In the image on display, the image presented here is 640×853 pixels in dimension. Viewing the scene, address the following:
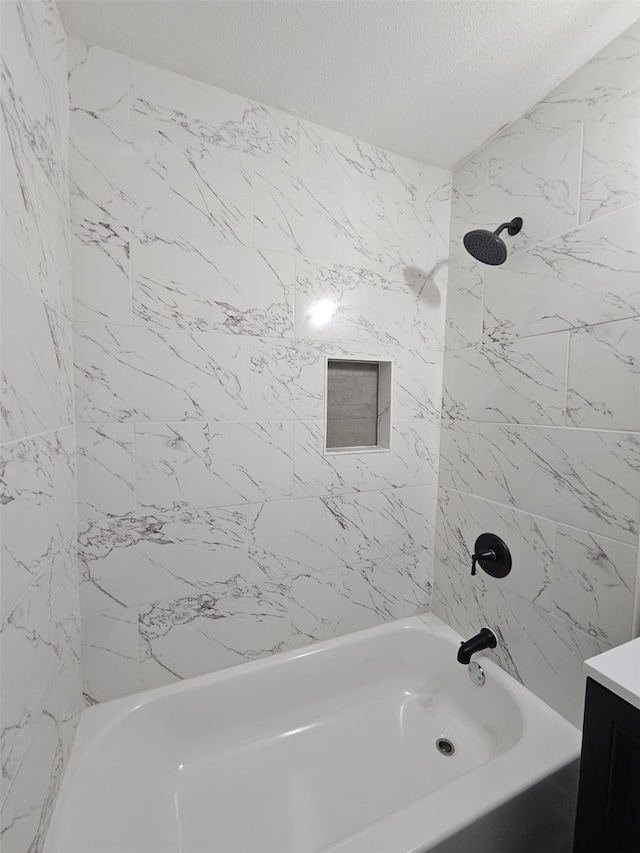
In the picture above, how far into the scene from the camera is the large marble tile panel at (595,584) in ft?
3.39

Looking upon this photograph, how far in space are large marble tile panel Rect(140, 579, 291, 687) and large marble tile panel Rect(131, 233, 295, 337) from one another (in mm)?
961

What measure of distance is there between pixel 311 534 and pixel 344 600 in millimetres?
346

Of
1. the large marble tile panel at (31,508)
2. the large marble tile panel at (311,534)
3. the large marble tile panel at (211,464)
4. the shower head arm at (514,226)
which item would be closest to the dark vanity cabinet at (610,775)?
the large marble tile panel at (311,534)

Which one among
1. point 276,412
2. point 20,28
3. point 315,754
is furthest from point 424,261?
point 315,754

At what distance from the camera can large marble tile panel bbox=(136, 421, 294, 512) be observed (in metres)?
1.23

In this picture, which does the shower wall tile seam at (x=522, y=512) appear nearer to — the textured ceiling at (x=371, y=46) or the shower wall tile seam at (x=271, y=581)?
the shower wall tile seam at (x=271, y=581)

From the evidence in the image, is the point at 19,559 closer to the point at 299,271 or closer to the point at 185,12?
the point at 299,271

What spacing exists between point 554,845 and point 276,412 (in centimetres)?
155

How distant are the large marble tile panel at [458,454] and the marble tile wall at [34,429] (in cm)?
145

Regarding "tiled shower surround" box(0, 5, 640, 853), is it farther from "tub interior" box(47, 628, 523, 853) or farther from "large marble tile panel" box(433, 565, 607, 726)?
"tub interior" box(47, 628, 523, 853)

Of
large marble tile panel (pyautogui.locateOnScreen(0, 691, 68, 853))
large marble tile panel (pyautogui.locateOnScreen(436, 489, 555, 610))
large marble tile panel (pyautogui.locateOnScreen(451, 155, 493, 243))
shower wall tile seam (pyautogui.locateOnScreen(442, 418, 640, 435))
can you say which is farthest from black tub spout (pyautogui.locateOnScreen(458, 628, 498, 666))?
large marble tile panel (pyautogui.locateOnScreen(451, 155, 493, 243))

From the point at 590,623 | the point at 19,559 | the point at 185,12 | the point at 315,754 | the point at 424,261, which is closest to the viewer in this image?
the point at 19,559

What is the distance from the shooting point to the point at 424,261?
5.35 feet

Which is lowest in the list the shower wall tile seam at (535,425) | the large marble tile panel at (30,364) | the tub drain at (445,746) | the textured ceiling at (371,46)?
the tub drain at (445,746)
